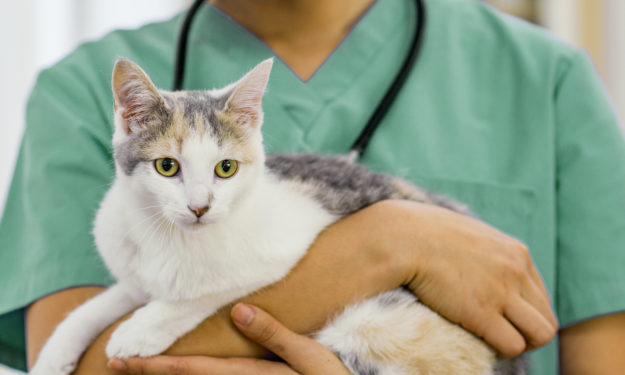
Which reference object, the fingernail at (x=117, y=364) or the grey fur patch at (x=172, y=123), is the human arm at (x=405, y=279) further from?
the grey fur patch at (x=172, y=123)

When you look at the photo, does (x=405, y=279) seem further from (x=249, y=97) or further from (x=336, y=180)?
(x=249, y=97)

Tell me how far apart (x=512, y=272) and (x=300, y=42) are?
0.56 metres

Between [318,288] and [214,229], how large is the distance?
18cm

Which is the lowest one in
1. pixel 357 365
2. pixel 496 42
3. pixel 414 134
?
pixel 357 365

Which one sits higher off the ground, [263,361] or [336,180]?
[336,180]

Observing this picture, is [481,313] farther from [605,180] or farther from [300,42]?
[300,42]

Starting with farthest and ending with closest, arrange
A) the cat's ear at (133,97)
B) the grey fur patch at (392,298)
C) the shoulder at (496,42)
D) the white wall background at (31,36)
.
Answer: the white wall background at (31,36)
the shoulder at (496,42)
the grey fur patch at (392,298)
the cat's ear at (133,97)

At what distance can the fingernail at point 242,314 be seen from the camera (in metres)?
0.67

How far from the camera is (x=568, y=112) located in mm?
1024

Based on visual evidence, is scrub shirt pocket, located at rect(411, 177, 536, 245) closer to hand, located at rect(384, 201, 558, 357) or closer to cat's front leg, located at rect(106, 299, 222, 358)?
hand, located at rect(384, 201, 558, 357)

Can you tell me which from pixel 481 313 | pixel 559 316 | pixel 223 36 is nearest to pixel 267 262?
pixel 481 313

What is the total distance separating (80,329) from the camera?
0.70 m

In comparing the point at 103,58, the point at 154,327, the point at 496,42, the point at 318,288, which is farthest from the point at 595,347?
the point at 103,58

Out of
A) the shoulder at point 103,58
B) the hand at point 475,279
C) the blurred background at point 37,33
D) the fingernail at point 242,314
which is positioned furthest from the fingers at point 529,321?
the blurred background at point 37,33
